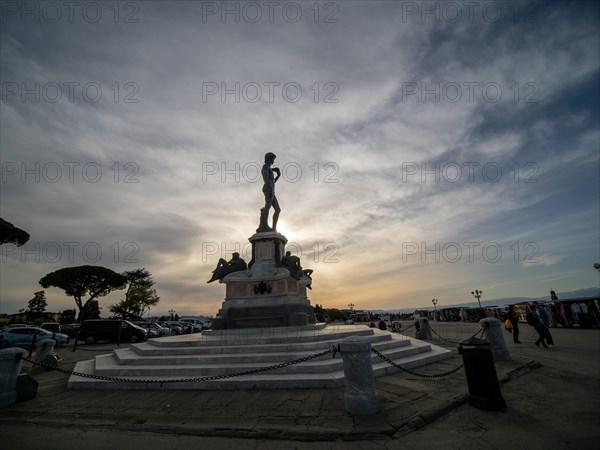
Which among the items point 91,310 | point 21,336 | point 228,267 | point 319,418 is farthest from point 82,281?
point 319,418

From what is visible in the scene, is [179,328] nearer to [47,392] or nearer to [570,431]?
[47,392]

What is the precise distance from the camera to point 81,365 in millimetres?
8961

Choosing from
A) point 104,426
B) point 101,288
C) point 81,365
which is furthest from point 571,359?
point 101,288

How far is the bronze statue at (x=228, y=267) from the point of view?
12.1m

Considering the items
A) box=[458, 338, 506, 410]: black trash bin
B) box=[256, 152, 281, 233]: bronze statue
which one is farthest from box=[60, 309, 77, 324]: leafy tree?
box=[458, 338, 506, 410]: black trash bin

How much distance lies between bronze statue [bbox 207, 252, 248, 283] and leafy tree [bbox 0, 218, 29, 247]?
28349 mm

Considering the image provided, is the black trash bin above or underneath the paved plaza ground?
above

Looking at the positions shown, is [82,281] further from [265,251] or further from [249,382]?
[249,382]

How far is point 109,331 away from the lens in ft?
68.0

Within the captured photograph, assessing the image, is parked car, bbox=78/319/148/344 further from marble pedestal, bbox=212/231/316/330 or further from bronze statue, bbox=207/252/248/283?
marble pedestal, bbox=212/231/316/330

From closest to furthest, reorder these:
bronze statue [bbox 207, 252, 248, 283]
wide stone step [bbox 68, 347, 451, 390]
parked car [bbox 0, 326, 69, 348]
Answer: wide stone step [bbox 68, 347, 451, 390] < bronze statue [bbox 207, 252, 248, 283] < parked car [bbox 0, 326, 69, 348]

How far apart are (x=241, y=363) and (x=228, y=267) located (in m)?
5.59

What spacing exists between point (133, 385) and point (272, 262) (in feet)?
21.9

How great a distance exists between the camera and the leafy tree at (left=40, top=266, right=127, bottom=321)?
40000 millimetres
